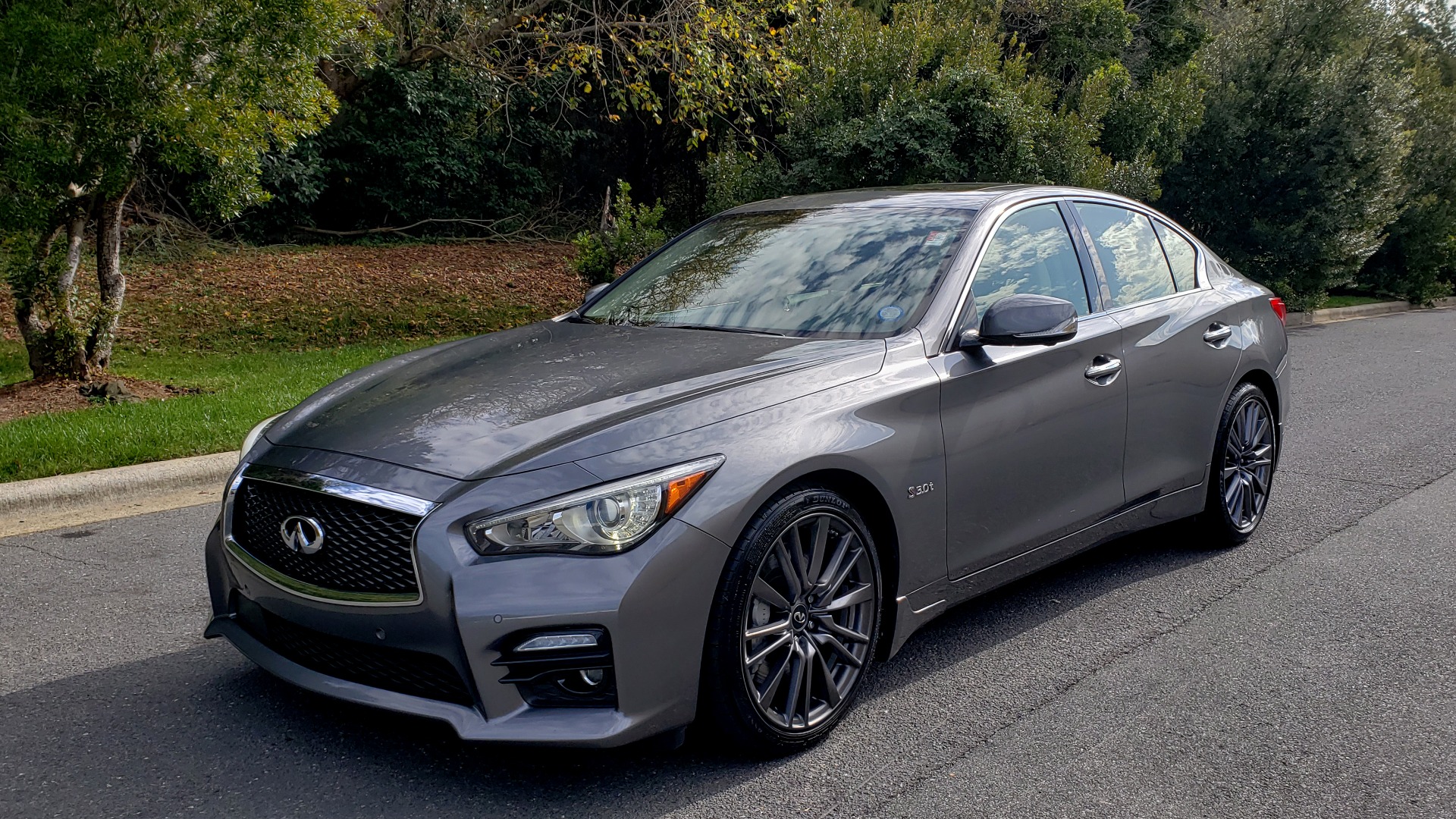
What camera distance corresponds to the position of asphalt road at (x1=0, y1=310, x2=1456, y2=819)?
318 centimetres

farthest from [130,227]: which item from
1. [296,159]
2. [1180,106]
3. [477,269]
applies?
[1180,106]

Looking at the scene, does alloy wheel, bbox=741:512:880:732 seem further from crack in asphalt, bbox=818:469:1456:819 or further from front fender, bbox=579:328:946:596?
crack in asphalt, bbox=818:469:1456:819

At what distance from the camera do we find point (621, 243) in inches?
496

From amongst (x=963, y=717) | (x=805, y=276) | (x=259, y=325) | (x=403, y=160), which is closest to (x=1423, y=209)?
(x=403, y=160)

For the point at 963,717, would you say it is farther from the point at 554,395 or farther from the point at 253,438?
the point at 253,438

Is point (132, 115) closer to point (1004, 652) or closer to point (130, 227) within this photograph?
point (1004, 652)

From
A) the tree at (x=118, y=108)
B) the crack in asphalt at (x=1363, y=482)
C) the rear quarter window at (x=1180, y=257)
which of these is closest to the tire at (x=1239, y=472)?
the rear quarter window at (x=1180, y=257)

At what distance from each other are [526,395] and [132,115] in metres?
6.17

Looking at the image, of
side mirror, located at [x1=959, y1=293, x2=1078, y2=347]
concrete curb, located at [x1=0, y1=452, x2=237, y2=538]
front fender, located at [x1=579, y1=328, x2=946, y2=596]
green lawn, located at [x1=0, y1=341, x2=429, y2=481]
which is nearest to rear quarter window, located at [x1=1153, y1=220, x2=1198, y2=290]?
side mirror, located at [x1=959, y1=293, x2=1078, y2=347]

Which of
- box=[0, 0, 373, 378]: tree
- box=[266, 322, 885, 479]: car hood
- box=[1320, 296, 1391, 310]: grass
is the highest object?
box=[0, 0, 373, 378]: tree

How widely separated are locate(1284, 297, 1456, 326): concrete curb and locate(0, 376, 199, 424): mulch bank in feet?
47.4

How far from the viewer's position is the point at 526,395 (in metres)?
3.54

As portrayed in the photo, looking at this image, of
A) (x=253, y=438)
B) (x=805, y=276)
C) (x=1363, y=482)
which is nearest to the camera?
(x=253, y=438)

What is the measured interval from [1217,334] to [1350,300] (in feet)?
65.6
